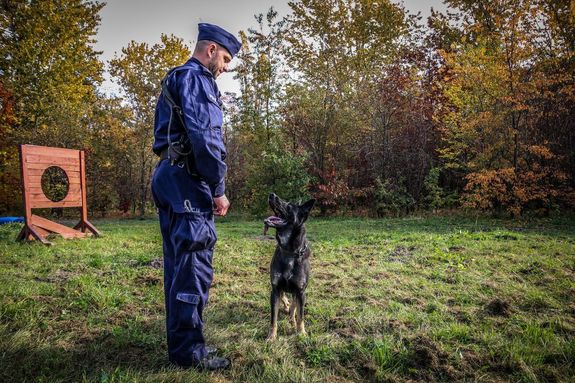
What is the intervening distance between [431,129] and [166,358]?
15.5 m

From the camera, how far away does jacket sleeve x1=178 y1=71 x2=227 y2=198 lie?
8.02 ft

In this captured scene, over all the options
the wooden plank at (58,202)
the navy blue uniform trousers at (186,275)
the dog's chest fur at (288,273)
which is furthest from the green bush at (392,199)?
the navy blue uniform trousers at (186,275)

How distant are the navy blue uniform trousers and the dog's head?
0.88m

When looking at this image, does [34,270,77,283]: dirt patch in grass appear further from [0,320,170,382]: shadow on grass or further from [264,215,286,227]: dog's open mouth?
[264,215,286,227]: dog's open mouth

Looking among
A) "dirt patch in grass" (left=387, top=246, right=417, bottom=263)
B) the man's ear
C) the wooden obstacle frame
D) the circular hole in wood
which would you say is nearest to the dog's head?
the man's ear

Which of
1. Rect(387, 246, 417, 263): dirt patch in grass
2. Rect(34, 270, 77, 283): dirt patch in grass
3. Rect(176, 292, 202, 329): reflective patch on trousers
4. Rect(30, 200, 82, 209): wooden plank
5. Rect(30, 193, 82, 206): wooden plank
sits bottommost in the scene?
Rect(387, 246, 417, 263): dirt patch in grass

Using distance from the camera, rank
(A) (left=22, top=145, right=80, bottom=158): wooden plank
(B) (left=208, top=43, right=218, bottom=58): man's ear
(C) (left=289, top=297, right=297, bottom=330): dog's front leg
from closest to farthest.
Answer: (B) (left=208, top=43, right=218, bottom=58): man's ear
(C) (left=289, top=297, right=297, bottom=330): dog's front leg
(A) (left=22, top=145, right=80, bottom=158): wooden plank

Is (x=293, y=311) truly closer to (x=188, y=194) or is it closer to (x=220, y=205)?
(x=220, y=205)

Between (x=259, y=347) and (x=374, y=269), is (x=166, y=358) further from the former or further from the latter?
(x=374, y=269)

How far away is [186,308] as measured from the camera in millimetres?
2467

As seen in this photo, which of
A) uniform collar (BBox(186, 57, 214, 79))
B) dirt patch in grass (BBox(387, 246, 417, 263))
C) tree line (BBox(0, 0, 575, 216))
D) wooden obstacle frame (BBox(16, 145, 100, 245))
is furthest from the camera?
tree line (BBox(0, 0, 575, 216))

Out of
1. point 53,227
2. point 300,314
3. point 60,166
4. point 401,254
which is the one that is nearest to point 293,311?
point 300,314

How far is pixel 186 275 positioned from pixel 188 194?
22.7 inches

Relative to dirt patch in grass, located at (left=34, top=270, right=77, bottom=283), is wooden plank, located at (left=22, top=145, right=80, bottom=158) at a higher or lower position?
higher
